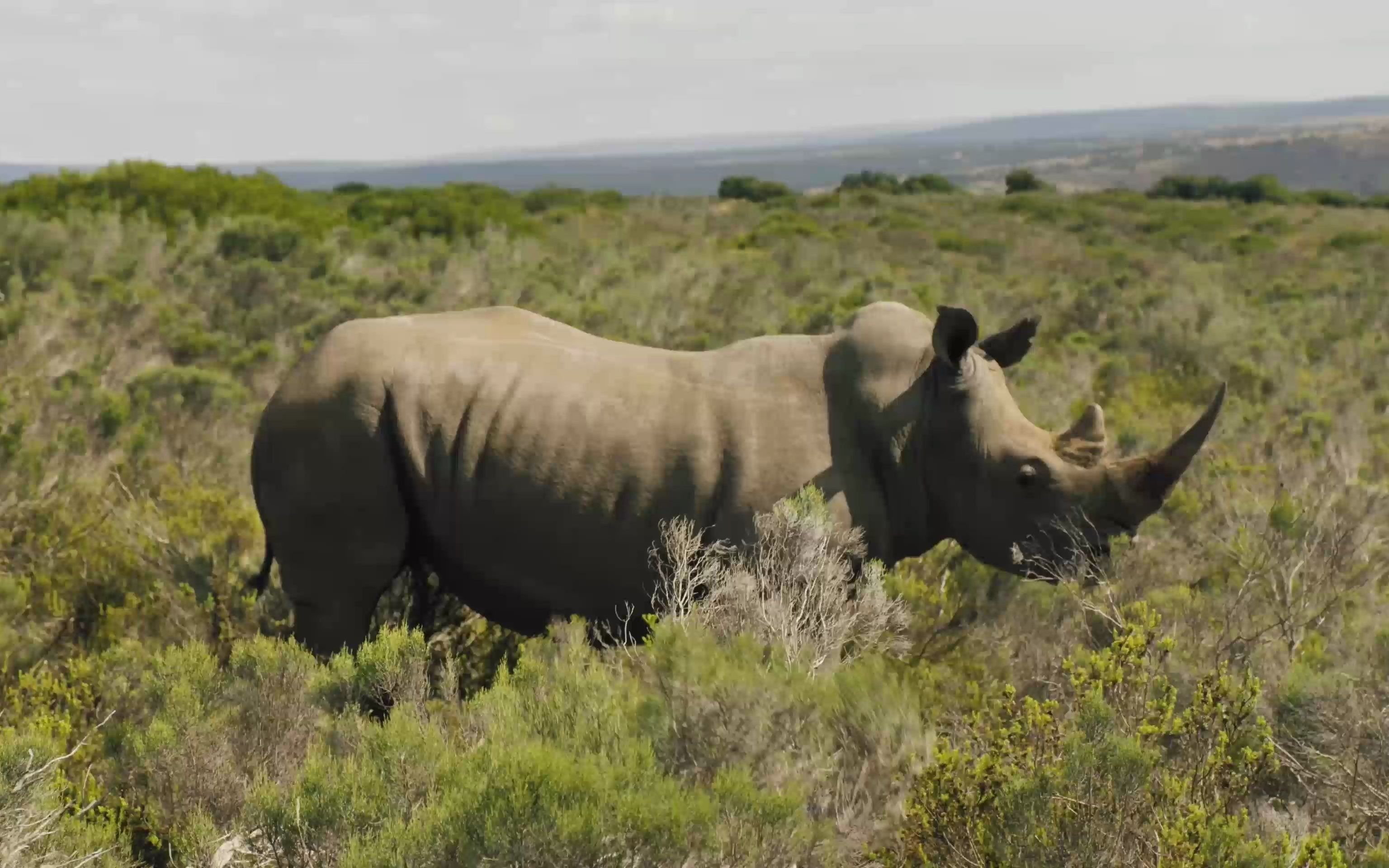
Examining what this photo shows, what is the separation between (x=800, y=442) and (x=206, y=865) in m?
2.18

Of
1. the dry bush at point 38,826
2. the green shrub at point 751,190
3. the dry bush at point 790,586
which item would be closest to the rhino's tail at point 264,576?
the dry bush at point 38,826

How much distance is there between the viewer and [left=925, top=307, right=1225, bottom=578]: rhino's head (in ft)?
13.6

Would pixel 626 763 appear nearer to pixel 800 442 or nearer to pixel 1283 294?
pixel 800 442

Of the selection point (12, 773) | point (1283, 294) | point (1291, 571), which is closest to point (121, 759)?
point (12, 773)

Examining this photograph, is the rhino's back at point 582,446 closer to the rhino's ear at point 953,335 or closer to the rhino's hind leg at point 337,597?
the rhino's hind leg at point 337,597

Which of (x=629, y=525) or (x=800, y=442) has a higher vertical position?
(x=800, y=442)

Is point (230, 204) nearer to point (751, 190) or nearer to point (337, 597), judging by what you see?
point (337, 597)

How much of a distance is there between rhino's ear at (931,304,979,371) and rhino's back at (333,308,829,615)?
1.42ft

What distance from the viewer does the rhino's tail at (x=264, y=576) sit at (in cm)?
468

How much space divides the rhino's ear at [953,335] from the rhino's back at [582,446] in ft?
1.42

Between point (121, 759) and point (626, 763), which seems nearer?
point (626, 763)

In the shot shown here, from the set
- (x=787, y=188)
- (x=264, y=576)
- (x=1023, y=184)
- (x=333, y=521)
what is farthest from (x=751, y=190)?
(x=333, y=521)

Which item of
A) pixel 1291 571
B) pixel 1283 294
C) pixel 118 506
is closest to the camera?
pixel 1291 571

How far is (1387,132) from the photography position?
482 feet
